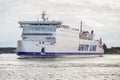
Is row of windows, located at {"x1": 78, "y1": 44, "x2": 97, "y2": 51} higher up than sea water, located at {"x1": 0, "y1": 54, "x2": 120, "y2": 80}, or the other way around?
row of windows, located at {"x1": 78, "y1": 44, "x2": 97, "y2": 51}

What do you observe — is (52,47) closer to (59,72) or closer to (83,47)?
(83,47)

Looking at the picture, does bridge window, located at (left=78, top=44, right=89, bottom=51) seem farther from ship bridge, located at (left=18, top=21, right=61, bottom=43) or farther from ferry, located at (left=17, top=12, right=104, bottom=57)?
ship bridge, located at (left=18, top=21, right=61, bottom=43)

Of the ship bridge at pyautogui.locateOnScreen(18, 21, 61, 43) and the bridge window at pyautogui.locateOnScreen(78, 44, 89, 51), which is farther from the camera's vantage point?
the bridge window at pyautogui.locateOnScreen(78, 44, 89, 51)

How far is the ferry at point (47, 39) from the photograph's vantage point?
12988 cm

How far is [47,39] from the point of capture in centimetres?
13450

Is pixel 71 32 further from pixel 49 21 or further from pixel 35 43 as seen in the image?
pixel 35 43

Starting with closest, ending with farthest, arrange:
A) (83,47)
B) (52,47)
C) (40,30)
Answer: (52,47), (40,30), (83,47)

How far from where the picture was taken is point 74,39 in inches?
5955

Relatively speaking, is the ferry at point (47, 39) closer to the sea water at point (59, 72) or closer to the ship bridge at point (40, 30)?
the ship bridge at point (40, 30)

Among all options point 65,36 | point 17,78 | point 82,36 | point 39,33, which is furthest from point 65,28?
point 17,78

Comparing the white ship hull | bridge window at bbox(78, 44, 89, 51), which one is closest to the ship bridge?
the white ship hull

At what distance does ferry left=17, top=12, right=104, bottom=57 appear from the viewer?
130m

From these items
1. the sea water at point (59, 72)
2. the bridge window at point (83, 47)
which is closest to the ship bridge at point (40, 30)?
the bridge window at point (83, 47)

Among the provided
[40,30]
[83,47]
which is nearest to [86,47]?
[83,47]
